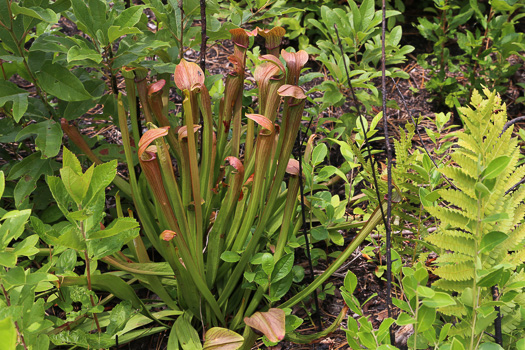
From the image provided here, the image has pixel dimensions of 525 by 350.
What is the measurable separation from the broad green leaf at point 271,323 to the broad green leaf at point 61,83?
0.80 meters

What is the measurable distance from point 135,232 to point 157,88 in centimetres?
44

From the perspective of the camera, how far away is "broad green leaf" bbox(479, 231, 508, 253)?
689mm

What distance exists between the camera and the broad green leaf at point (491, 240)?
689 mm

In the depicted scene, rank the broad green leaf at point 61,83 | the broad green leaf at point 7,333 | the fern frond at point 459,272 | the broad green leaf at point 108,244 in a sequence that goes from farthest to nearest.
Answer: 1. the broad green leaf at point 61,83
2. the broad green leaf at point 108,244
3. the fern frond at point 459,272
4. the broad green leaf at point 7,333

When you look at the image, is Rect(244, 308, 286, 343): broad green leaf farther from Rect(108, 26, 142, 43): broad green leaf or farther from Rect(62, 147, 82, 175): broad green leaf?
Rect(108, 26, 142, 43): broad green leaf

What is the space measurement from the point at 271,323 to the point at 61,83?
936 mm

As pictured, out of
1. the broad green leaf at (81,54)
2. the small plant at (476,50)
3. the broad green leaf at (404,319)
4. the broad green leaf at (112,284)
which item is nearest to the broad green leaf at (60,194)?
the broad green leaf at (112,284)

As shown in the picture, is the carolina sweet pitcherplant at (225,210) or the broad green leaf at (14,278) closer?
the broad green leaf at (14,278)

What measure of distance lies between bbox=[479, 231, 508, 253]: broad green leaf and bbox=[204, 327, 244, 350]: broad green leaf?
630mm

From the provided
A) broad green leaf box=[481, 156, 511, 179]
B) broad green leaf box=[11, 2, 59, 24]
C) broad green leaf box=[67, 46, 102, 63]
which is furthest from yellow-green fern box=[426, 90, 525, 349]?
broad green leaf box=[11, 2, 59, 24]

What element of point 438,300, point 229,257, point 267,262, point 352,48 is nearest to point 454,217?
point 438,300

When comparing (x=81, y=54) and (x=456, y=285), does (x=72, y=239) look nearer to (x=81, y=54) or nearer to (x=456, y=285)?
(x=81, y=54)

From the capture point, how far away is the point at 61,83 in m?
1.31

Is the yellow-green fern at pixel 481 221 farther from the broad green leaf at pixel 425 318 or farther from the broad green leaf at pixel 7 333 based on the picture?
the broad green leaf at pixel 7 333
